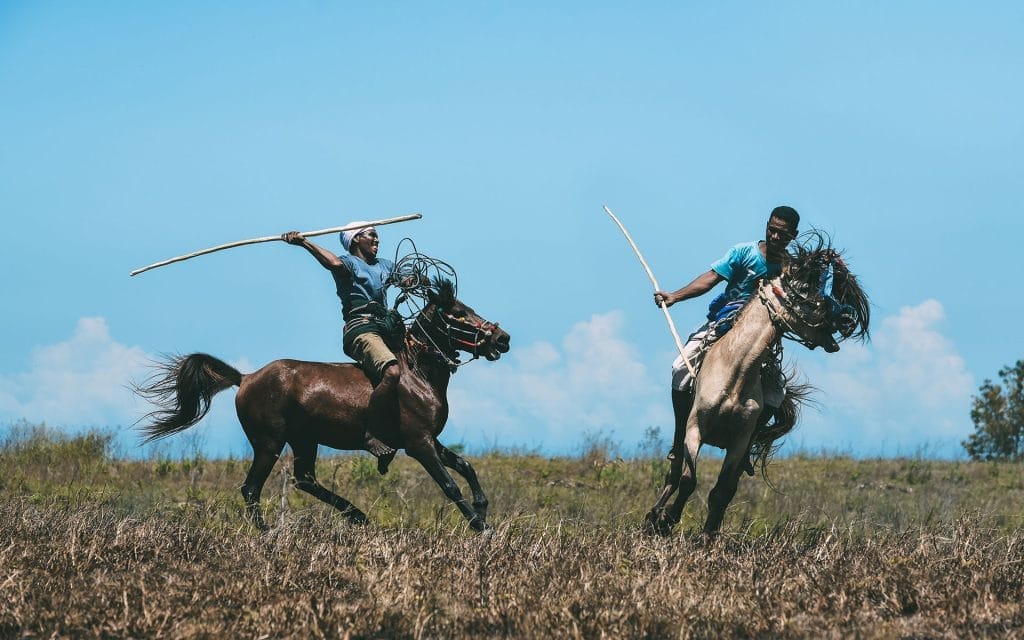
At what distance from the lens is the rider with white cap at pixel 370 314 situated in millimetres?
11875

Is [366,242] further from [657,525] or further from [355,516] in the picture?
[657,525]

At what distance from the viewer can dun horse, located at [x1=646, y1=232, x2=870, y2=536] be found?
409 inches

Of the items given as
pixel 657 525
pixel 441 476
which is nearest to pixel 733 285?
pixel 657 525

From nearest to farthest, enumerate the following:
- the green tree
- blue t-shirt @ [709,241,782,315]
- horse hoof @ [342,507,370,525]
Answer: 1. blue t-shirt @ [709,241,782,315]
2. horse hoof @ [342,507,370,525]
3. the green tree

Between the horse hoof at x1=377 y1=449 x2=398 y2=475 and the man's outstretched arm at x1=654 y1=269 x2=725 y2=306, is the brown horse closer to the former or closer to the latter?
the horse hoof at x1=377 y1=449 x2=398 y2=475

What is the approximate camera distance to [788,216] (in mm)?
11062

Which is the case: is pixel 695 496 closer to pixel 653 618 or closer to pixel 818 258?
pixel 818 258

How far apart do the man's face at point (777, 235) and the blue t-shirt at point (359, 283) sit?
12.0 ft

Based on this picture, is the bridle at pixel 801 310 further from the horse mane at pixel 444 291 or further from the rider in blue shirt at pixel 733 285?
the horse mane at pixel 444 291

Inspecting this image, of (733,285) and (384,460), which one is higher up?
(733,285)

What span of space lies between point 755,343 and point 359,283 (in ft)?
13.0

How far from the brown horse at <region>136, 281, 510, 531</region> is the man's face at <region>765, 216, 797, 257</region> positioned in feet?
8.56

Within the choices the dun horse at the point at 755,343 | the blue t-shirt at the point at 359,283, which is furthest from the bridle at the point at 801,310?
the blue t-shirt at the point at 359,283

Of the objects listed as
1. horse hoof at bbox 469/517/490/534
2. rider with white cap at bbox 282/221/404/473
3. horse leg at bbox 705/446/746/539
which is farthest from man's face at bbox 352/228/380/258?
horse leg at bbox 705/446/746/539
